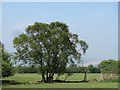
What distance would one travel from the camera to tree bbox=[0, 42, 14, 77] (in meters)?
26.7

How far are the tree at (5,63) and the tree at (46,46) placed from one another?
3439 mm

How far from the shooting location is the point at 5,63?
2652 cm

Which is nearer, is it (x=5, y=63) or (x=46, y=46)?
(x=5, y=63)

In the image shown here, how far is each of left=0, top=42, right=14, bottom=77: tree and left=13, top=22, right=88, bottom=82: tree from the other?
11.3ft

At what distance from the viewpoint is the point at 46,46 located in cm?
3297

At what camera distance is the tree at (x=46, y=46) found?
32594mm

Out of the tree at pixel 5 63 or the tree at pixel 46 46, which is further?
the tree at pixel 46 46

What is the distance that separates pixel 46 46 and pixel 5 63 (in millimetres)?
7290

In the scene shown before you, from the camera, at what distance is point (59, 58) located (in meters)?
33.2

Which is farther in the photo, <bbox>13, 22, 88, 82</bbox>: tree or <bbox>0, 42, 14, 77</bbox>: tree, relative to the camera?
<bbox>13, 22, 88, 82</bbox>: tree

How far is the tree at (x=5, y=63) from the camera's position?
2667 centimetres

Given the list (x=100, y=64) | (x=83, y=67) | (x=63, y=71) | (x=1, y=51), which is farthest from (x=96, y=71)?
→ (x=1, y=51)

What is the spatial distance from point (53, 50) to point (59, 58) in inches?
45.7

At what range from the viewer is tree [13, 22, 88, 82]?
3259 centimetres
